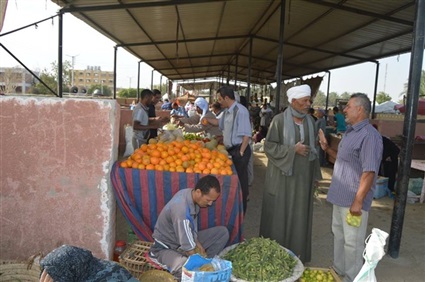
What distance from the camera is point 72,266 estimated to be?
1.78 m

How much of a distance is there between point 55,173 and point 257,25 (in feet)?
28.9

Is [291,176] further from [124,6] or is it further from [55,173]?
[124,6]

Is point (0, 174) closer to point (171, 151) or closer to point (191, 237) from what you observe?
point (171, 151)

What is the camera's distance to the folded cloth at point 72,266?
1762 mm

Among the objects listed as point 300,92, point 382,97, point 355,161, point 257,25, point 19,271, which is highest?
point 382,97

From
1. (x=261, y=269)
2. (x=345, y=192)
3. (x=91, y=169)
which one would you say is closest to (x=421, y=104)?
(x=345, y=192)

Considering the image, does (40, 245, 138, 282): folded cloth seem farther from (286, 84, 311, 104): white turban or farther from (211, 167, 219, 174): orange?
(286, 84, 311, 104): white turban

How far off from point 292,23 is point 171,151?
717 centimetres

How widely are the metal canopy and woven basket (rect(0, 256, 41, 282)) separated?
4.79 m

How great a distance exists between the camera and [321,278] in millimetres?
3057

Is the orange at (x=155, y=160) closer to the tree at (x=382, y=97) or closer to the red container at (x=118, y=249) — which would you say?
the red container at (x=118, y=249)

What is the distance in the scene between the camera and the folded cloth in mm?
1762

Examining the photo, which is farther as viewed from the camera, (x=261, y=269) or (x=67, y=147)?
(x=67, y=147)

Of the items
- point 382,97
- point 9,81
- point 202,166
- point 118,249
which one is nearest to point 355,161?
point 202,166
